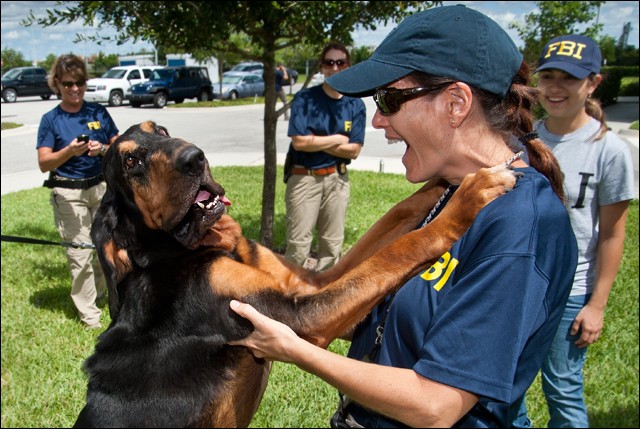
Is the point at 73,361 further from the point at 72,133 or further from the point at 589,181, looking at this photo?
the point at 589,181

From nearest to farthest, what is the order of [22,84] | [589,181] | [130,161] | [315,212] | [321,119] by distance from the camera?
[130,161] < [589,181] < [321,119] < [315,212] < [22,84]

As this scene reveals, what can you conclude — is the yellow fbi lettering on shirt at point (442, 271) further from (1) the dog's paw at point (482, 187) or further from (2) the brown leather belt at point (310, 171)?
(2) the brown leather belt at point (310, 171)

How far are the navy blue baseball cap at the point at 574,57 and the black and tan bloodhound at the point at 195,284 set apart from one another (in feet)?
5.29

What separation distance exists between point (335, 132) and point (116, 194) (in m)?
3.49

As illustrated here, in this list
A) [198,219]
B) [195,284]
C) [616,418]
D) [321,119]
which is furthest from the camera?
[321,119]

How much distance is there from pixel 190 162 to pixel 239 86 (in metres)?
32.5

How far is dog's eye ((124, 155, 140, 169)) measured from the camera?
2679 millimetres

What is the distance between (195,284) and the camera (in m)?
2.36

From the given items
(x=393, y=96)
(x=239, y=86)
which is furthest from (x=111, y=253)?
(x=239, y=86)

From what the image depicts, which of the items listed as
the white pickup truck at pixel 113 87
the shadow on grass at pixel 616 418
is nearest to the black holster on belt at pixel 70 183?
the shadow on grass at pixel 616 418

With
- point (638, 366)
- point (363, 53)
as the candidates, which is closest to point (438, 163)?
point (638, 366)

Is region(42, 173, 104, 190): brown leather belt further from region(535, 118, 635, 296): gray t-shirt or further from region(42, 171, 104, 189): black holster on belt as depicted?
region(535, 118, 635, 296): gray t-shirt

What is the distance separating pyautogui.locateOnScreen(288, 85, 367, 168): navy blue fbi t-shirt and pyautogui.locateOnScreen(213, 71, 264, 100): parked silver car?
91.1ft

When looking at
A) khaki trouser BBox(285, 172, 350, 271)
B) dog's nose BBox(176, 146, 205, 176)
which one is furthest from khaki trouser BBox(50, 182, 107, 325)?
dog's nose BBox(176, 146, 205, 176)
